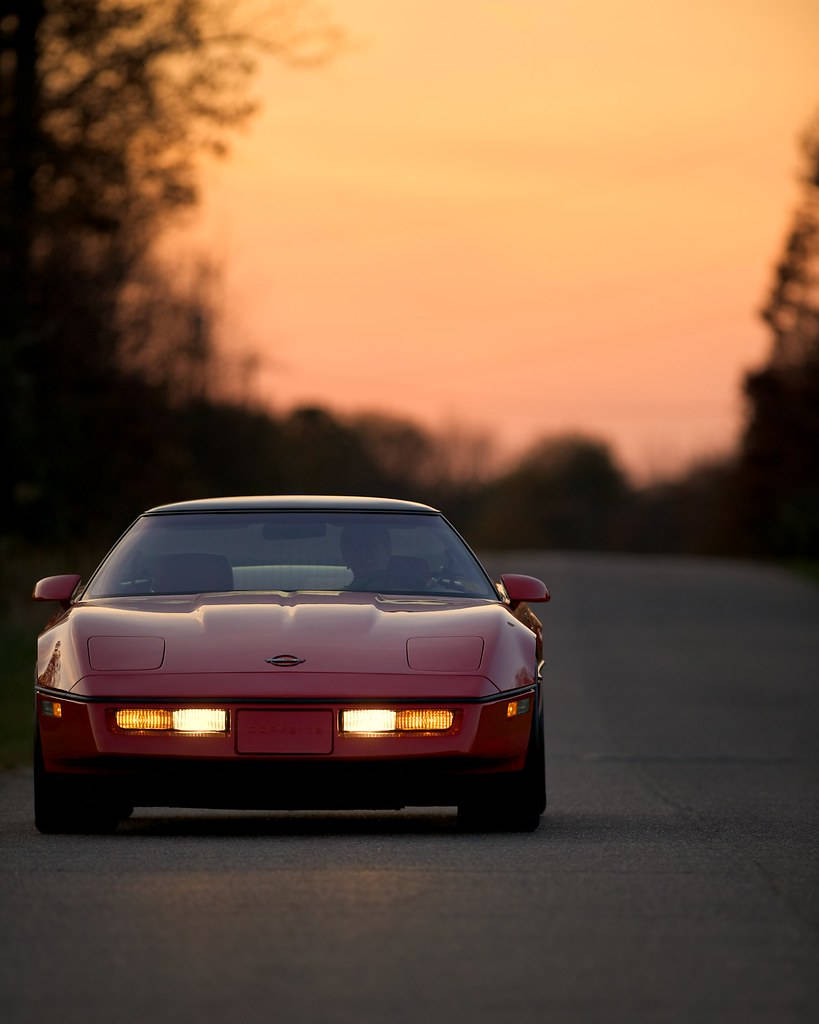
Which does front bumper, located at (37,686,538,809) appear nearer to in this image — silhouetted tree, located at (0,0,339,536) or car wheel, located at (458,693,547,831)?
car wheel, located at (458,693,547,831)

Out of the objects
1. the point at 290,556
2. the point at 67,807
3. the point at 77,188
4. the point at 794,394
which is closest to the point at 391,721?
the point at 67,807

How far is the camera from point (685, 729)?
60.8 ft

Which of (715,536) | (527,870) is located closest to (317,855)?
(527,870)

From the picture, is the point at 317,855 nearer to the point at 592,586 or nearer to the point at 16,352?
the point at 16,352

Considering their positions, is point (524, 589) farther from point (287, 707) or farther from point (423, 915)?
point (423, 915)

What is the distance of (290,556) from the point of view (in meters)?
9.66

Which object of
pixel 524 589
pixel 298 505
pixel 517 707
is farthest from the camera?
pixel 298 505

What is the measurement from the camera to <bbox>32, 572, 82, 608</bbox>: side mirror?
9539mm

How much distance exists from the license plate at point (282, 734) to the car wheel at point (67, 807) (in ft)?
2.44

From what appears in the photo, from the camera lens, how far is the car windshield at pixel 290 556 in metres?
9.46

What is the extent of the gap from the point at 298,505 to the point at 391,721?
1.94m

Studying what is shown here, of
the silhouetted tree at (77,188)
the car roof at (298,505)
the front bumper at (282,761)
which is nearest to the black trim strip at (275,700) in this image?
the front bumper at (282,761)

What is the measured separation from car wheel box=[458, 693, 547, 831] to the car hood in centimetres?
34

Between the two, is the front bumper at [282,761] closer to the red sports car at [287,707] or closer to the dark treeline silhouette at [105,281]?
the red sports car at [287,707]
